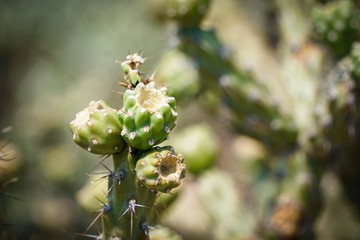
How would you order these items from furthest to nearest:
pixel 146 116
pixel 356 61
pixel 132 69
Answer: pixel 356 61 → pixel 132 69 → pixel 146 116

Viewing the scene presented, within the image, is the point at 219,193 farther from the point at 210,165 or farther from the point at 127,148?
the point at 127,148

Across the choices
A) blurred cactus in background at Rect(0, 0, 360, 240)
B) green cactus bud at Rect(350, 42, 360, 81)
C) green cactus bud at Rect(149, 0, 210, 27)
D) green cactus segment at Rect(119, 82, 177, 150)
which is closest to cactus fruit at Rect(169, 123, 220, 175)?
blurred cactus in background at Rect(0, 0, 360, 240)

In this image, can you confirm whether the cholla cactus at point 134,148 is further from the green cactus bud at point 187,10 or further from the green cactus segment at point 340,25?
the green cactus segment at point 340,25

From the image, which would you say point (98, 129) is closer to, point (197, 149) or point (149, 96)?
point (149, 96)

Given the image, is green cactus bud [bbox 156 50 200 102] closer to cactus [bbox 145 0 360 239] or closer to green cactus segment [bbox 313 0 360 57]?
cactus [bbox 145 0 360 239]

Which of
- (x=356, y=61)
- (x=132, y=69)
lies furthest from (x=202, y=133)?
(x=132, y=69)

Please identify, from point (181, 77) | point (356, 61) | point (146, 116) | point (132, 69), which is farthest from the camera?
point (181, 77)

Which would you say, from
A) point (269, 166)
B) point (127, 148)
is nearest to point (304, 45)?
point (269, 166)
